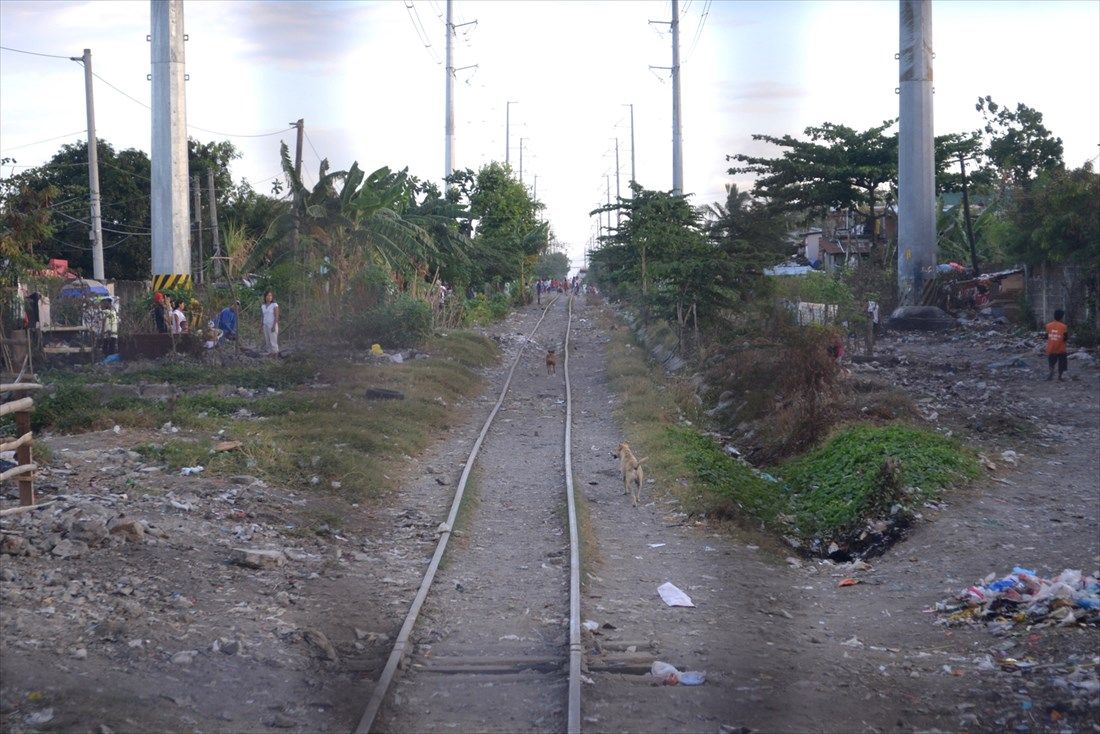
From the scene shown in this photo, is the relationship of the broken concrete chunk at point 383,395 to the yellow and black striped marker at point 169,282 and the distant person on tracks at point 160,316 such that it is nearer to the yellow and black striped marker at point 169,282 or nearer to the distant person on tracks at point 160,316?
the yellow and black striped marker at point 169,282

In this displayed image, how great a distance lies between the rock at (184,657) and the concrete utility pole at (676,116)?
28840 millimetres

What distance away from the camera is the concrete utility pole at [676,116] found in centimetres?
3578

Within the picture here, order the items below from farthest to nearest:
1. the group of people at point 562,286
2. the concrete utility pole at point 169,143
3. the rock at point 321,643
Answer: the group of people at point 562,286
the concrete utility pole at point 169,143
the rock at point 321,643

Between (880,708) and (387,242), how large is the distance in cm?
2436

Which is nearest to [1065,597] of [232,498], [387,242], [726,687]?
[726,687]

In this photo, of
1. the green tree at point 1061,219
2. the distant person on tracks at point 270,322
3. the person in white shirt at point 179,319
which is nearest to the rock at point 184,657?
the person in white shirt at point 179,319

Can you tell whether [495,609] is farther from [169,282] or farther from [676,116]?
[676,116]

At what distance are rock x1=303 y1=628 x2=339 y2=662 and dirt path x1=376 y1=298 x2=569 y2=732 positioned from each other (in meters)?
0.55

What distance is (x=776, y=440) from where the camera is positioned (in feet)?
52.1

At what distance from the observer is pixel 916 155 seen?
3256cm

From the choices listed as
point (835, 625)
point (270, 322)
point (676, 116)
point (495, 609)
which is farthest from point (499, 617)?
point (676, 116)

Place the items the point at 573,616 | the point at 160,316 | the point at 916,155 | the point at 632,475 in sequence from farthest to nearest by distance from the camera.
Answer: the point at 916,155
the point at 160,316
the point at 632,475
the point at 573,616

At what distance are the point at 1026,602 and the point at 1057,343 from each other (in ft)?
46.5

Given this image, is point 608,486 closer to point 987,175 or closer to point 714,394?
point 714,394
